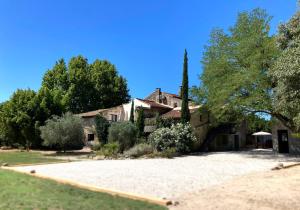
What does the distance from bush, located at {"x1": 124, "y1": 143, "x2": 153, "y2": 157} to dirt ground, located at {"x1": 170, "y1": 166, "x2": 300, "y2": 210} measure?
1651cm

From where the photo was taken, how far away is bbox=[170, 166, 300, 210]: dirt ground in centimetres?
877

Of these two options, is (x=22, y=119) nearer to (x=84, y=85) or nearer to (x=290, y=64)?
(x=84, y=85)

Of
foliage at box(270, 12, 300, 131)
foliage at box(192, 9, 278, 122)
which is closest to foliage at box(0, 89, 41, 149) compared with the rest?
foliage at box(192, 9, 278, 122)

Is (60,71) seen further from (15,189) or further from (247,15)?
(15,189)

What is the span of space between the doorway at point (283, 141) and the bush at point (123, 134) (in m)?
15.6

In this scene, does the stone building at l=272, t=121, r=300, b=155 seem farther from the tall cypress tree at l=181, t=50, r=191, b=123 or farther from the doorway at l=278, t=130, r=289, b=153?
the tall cypress tree at l=181, t=50, r=191, b=123

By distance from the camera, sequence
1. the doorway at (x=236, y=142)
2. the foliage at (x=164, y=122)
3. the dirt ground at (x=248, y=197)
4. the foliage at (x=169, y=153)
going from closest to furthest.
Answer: the dirt ground at (x=248, y=197) < the foliage at (x=169, y=153) < the foliage at (x=164, y=122) < the doorway at (x=236, y=142)

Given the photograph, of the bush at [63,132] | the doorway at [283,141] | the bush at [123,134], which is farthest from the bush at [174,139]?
the bush at [63,132]

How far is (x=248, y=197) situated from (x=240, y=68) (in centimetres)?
2105

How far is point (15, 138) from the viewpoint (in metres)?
43.0

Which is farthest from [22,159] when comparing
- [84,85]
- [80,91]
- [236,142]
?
[84,85]

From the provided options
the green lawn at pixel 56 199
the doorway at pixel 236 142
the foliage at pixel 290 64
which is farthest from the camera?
the doorway at pixel 236 142

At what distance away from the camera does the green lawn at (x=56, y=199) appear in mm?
7957

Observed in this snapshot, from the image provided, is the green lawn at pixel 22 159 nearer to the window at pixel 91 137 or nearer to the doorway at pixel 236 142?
the window at pixel 91 137
